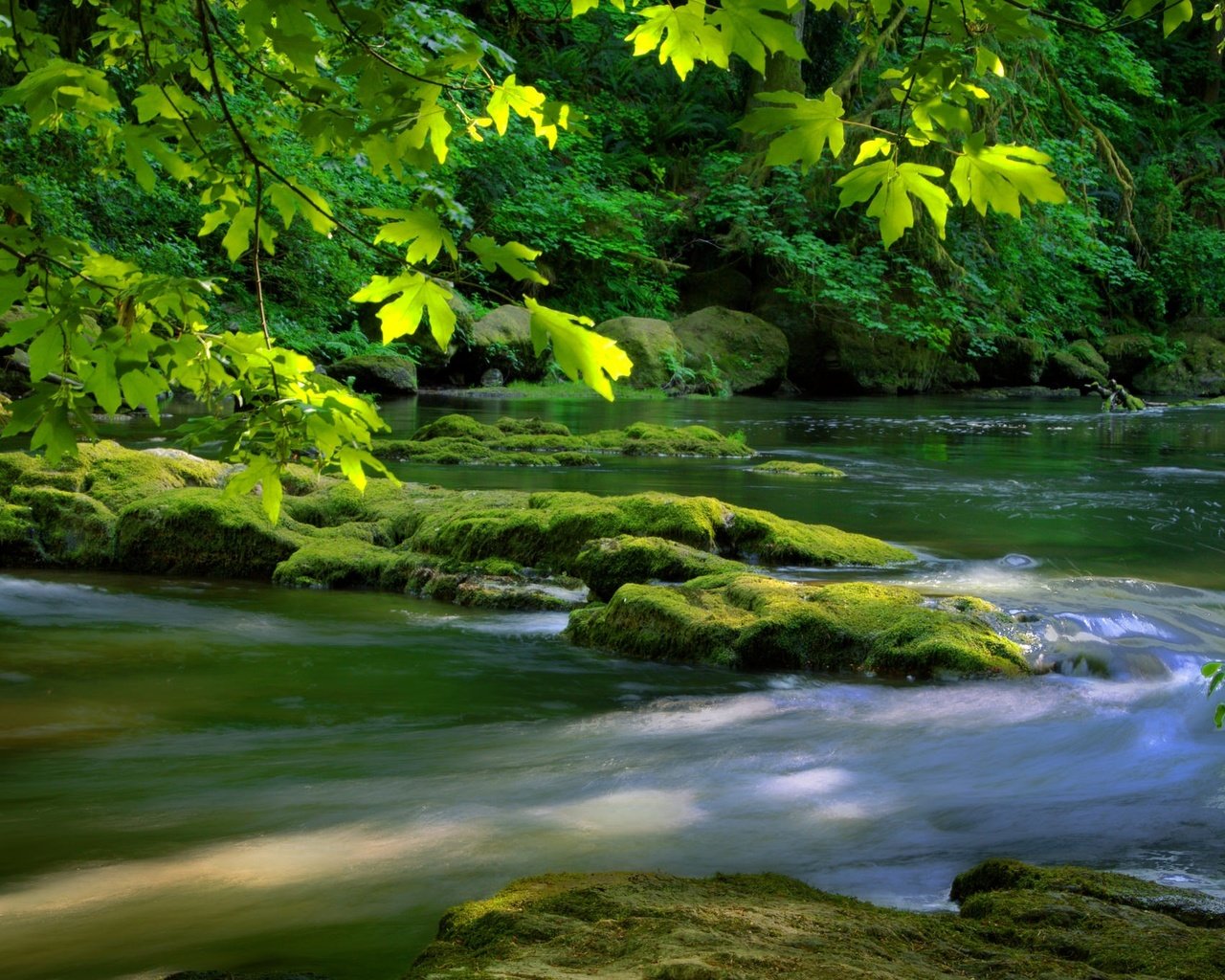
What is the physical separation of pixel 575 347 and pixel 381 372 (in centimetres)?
1902

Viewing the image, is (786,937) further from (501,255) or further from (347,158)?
(347,158)

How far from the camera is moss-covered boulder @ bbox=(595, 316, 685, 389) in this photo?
2336cm

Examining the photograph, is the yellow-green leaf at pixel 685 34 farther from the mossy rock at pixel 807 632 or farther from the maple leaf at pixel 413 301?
the mossy rock at pixel 807 632

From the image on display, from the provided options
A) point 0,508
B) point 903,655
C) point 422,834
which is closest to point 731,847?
point 422,834

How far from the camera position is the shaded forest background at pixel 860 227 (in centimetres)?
2536

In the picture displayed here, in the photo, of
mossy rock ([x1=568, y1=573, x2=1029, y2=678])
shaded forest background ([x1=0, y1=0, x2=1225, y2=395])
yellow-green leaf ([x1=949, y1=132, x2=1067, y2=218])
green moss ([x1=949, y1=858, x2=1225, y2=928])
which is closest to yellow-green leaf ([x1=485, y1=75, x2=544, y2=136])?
yellow-green leaf ([x1=949, y1=132, x2=1067, y2=218])

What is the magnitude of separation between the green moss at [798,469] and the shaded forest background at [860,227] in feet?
33.4

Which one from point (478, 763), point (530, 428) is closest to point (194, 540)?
point (478, 763)

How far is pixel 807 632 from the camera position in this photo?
553cm

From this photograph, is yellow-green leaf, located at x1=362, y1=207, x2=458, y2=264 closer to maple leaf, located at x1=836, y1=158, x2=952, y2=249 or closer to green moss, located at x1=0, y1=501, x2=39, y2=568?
maple leaf, located at x1=836, y1=158, x2=952, y2=249

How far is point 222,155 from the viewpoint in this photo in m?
2.73

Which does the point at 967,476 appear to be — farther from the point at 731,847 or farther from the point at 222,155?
the point at 222,155

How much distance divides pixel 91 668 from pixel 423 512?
9.06ft

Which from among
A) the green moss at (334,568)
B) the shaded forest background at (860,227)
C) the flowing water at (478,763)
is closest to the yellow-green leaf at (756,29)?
the flowing water at (478,763)
